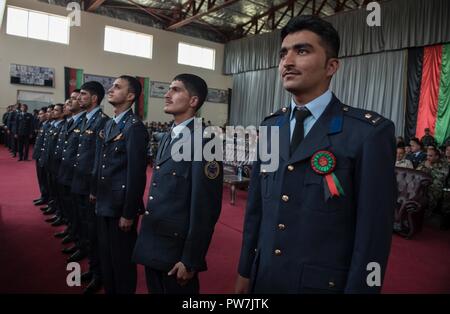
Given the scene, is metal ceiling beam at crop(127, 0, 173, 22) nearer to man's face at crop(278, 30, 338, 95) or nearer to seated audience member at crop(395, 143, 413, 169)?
seated audience member at crop(395, 143, 413, 169)

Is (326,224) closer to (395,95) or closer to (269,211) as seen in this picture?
(269,211)

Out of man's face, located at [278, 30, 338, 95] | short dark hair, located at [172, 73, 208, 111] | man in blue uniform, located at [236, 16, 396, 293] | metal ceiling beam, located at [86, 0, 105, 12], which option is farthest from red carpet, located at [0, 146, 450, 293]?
metal ceiling beam, located at [86, 0, 105, 12]

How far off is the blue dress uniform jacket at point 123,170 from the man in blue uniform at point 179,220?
250 mm

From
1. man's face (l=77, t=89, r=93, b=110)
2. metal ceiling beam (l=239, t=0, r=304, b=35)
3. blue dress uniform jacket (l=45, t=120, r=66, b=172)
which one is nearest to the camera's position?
man's face (l=77, t=89, r=93, b=110)

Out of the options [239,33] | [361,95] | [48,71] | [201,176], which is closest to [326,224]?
[201,176]

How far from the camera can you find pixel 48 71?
11.0m

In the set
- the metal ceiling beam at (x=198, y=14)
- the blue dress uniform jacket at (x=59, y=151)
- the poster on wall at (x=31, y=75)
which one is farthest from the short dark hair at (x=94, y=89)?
the poster on wall at (x=31, y=75)

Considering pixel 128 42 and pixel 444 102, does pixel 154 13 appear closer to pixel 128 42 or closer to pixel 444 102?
pixel 128 42

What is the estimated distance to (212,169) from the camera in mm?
1459

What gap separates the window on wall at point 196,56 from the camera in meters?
14.0

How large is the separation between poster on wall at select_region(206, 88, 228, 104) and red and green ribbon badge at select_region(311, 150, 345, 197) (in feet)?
46.5

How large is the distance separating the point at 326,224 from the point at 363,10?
11.0m

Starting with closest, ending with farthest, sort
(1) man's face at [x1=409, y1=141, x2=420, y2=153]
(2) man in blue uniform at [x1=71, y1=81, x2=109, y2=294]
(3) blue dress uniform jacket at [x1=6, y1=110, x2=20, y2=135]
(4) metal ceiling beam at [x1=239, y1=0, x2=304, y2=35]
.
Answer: (2) man in blue uniform at [x1=71, y1=81, x2=109, y2=294] < (1) man's face at [x1=409, y1=141, x2=420, y2=153] < (3) blue dress uniform jacket at [x1=6, y1=110, x2=20, y2=135] < (4) metal ceiling beam at [x1=239, y1=0, x2=304, y2=35]

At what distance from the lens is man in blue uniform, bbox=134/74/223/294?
4.60 ft
